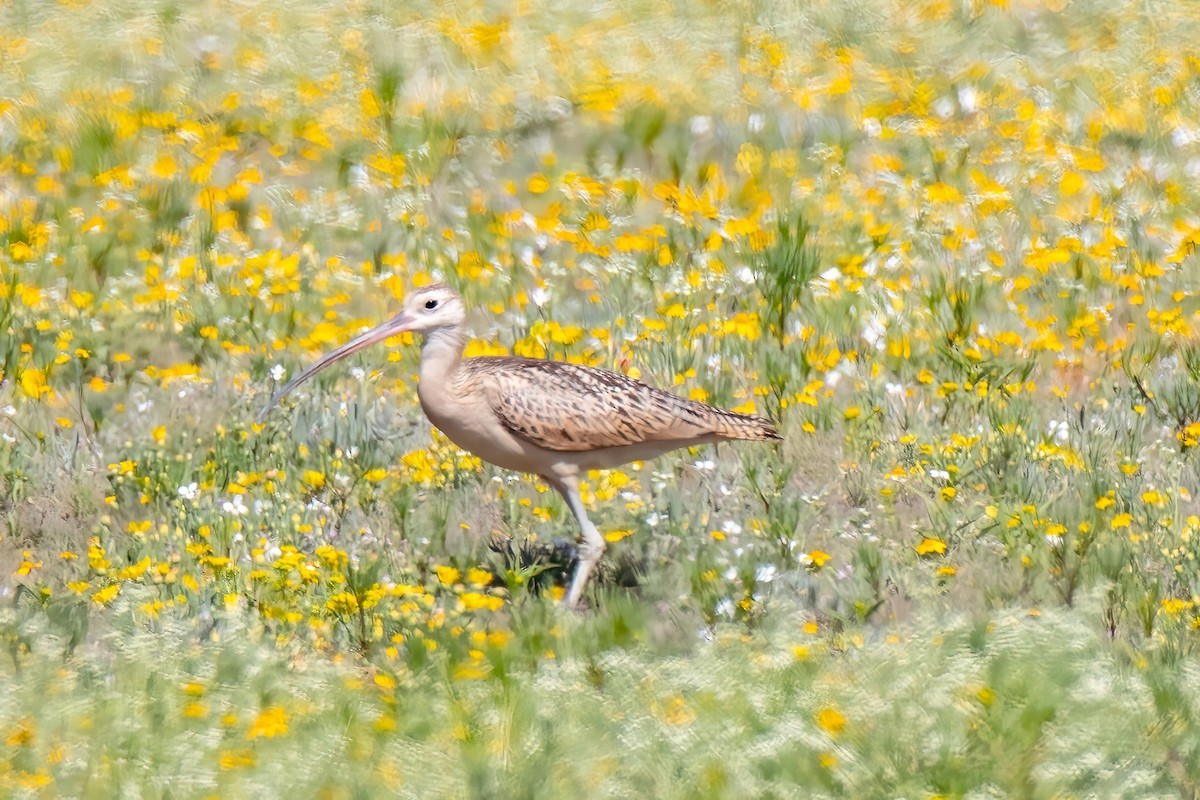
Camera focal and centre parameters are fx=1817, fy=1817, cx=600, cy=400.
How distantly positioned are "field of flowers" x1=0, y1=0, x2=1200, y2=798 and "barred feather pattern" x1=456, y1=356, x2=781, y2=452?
308 millimetres

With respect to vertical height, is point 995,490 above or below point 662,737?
below

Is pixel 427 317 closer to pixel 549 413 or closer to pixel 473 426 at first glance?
pixel 473 426

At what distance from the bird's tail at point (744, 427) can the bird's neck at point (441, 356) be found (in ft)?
3.13

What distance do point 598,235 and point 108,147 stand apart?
2867mm

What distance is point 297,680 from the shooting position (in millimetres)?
5223

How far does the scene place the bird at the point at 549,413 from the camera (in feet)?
20.5

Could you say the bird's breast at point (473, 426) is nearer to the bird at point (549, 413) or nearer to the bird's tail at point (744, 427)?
the bird at point (549, 413)

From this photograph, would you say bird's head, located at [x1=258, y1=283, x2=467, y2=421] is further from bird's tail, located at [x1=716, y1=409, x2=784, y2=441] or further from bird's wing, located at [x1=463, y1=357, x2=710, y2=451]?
bird's tail, located at [x1=716, y1=409, x2=784, y2=441]

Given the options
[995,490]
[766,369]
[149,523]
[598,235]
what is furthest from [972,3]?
[149,523]

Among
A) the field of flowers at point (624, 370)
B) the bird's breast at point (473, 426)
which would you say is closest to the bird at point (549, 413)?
the bird's breast at point (473, 426)

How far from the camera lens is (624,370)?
25.5ft

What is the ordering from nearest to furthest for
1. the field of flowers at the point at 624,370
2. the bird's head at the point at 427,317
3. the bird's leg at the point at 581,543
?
the field of flowers at the point at 624,370 → the bird's leg at the point at 581,543 → the bird's head at the point at 427,317

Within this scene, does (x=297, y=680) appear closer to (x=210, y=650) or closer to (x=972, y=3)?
(x=210, y=650)

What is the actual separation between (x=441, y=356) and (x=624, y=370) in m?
1.60
